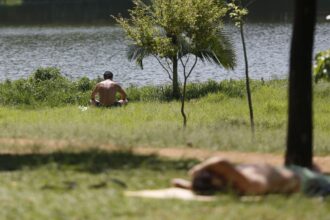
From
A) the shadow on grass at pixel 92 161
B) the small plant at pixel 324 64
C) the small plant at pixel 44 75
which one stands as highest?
the small plant at pixel 324 64

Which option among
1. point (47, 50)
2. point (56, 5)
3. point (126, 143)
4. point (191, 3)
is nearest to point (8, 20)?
point (56, 5)

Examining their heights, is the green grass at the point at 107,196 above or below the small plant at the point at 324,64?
below

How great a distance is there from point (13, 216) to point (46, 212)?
26cm

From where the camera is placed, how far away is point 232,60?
22.1 meters

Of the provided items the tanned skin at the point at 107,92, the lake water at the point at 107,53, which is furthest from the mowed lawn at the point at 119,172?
the lake water at the point at 107,53

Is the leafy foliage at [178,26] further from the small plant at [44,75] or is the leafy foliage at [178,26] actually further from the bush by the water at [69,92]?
the small plant at [44,75]

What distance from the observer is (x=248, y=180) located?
21.9 ft

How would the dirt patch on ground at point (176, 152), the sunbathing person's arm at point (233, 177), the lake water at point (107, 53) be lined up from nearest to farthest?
the sunbathing person's arm at point (233, 177) → the dirt patch on ground at point (176, 152) → the lake water at point (107, 53)

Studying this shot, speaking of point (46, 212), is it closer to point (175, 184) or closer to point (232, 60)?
point (175, 184)

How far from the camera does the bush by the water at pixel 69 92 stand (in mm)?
21156

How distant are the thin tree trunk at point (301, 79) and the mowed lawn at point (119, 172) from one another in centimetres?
121

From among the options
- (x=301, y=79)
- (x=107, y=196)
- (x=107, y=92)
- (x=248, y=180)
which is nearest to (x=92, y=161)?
(x=107, y=196)

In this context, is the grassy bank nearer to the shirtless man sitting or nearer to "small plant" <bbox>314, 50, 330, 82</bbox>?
the shirtless man sitting

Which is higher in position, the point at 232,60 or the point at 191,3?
the point at 191,3
